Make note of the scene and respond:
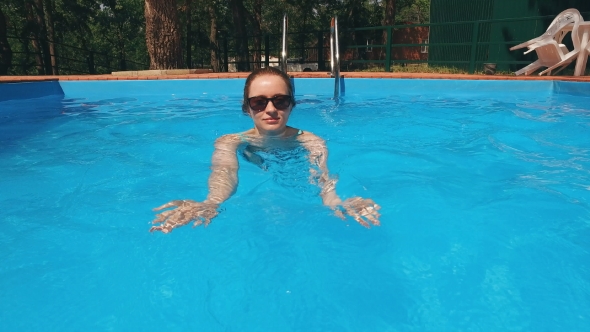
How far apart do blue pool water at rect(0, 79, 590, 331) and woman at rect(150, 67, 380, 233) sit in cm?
18

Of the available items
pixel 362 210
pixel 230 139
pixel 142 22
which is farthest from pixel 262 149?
pixel 142 22

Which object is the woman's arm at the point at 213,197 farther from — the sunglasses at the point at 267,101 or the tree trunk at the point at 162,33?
the tree trunk at the point at 162,33

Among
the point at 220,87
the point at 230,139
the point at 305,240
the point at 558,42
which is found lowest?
the point at 305,240

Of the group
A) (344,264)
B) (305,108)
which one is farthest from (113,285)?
(305,108)

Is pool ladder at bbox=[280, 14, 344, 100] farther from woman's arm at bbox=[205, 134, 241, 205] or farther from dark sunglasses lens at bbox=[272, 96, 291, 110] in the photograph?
dark sunglasses lens at bbox=[272, 96, 291, 110]

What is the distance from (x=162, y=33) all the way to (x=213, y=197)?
9.79 meters

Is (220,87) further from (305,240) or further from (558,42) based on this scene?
(558,42)

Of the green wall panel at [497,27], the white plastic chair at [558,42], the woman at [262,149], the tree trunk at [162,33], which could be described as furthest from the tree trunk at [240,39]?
the woman at [262,149]

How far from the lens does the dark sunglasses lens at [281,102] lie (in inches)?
104

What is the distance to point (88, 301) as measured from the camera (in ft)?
5.84

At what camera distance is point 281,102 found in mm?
2654

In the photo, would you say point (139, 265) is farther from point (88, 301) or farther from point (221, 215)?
point (221, 215)

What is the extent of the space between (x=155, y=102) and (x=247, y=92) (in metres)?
6.07

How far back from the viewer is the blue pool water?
5.64 ft
